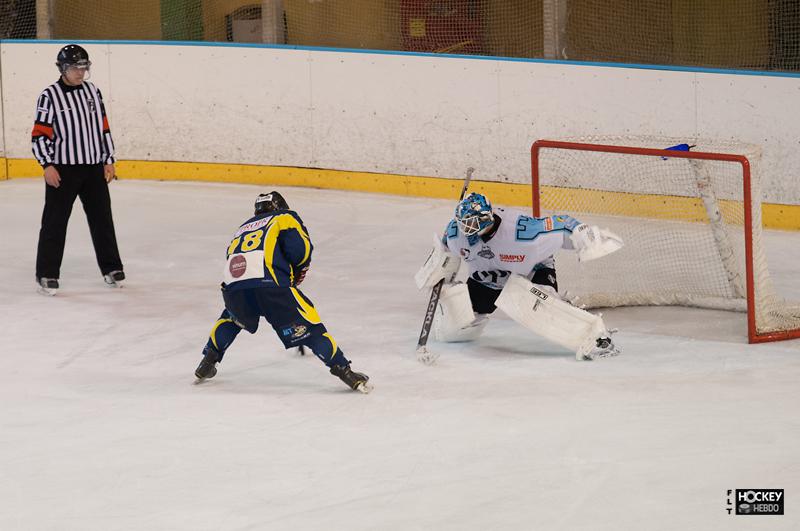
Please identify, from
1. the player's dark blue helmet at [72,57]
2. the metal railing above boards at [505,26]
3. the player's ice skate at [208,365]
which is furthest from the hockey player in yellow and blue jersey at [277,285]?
the metal railing above boards at [505,26]

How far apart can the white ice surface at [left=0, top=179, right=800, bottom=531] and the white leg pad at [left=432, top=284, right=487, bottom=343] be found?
0.26ft

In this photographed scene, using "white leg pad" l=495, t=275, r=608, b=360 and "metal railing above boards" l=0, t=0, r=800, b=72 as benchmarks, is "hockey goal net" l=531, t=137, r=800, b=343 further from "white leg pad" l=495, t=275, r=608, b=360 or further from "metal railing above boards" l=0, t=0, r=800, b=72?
"metal railing above boards" l=0, t=0, r=800, b=72

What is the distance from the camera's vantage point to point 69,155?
705cm

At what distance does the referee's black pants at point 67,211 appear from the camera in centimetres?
711

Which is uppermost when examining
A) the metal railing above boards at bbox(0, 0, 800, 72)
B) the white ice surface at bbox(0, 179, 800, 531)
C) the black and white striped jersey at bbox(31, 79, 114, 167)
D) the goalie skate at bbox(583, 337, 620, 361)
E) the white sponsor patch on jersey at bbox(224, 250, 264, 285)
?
the metal railing above boards at bbox(0, 0, 800, 72)

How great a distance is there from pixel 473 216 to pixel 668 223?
1.80 metres

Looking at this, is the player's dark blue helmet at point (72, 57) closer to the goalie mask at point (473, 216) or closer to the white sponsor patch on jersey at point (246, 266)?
the white sponsor patch on jersey at point (246, 266)

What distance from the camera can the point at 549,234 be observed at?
5770 mm

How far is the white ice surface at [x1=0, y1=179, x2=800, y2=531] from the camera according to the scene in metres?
4.14

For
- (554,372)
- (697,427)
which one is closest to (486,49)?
(554,372)

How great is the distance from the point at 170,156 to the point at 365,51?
186 centimetres

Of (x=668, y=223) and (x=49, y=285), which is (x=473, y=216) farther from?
(x=49, y=285)

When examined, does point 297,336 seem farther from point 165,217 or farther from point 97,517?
point 165,217

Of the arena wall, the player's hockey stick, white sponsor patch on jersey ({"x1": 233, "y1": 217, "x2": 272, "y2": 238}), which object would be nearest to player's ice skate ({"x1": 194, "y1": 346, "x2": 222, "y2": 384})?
white sponsor patch on jersey ({"x1": 233, "y1": 217, "x2": 272, "y2": 238})
